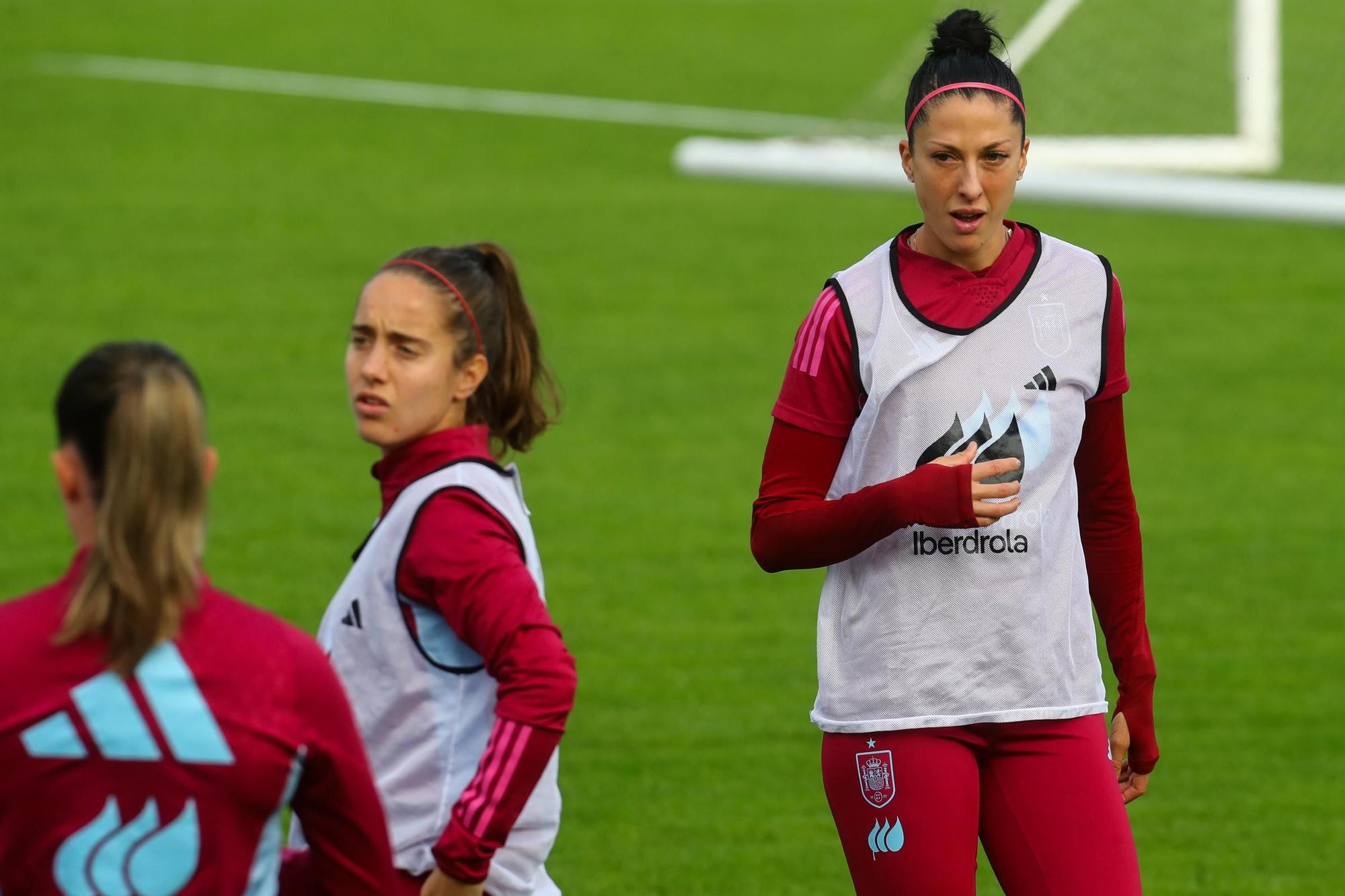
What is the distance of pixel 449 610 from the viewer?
289 centimetres

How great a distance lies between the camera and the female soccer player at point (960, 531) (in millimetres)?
3215

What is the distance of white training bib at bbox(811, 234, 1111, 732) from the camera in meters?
3.22

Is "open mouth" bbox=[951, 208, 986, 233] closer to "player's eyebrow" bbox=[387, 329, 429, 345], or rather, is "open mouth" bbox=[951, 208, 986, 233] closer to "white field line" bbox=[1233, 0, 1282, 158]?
"player's eyebrow" bbox=[387, 329, 429, 345]

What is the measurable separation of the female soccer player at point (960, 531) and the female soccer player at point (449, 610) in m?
0.50

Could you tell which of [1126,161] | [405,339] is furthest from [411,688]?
[1126,161]

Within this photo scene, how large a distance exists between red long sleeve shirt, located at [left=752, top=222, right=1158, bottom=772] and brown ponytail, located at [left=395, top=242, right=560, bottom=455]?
416mm

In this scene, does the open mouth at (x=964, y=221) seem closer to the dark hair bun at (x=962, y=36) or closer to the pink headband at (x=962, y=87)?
the pink headband at (x=962, y=87)

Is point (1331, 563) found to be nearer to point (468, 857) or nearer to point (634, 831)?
point (634, 831)

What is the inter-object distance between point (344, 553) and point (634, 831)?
12.0 ft

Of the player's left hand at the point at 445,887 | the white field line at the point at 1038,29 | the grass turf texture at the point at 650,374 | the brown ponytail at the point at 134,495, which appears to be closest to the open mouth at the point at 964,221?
the player's left hand at the point at 445,887

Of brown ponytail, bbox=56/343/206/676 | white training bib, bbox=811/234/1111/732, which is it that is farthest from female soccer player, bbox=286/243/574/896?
brown ponytail, bbox=56/343/206/676

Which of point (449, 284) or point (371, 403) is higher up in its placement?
point (449, 284)

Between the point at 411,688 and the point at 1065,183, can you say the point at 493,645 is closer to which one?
the point at 411,688

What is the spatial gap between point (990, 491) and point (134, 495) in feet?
4.51
